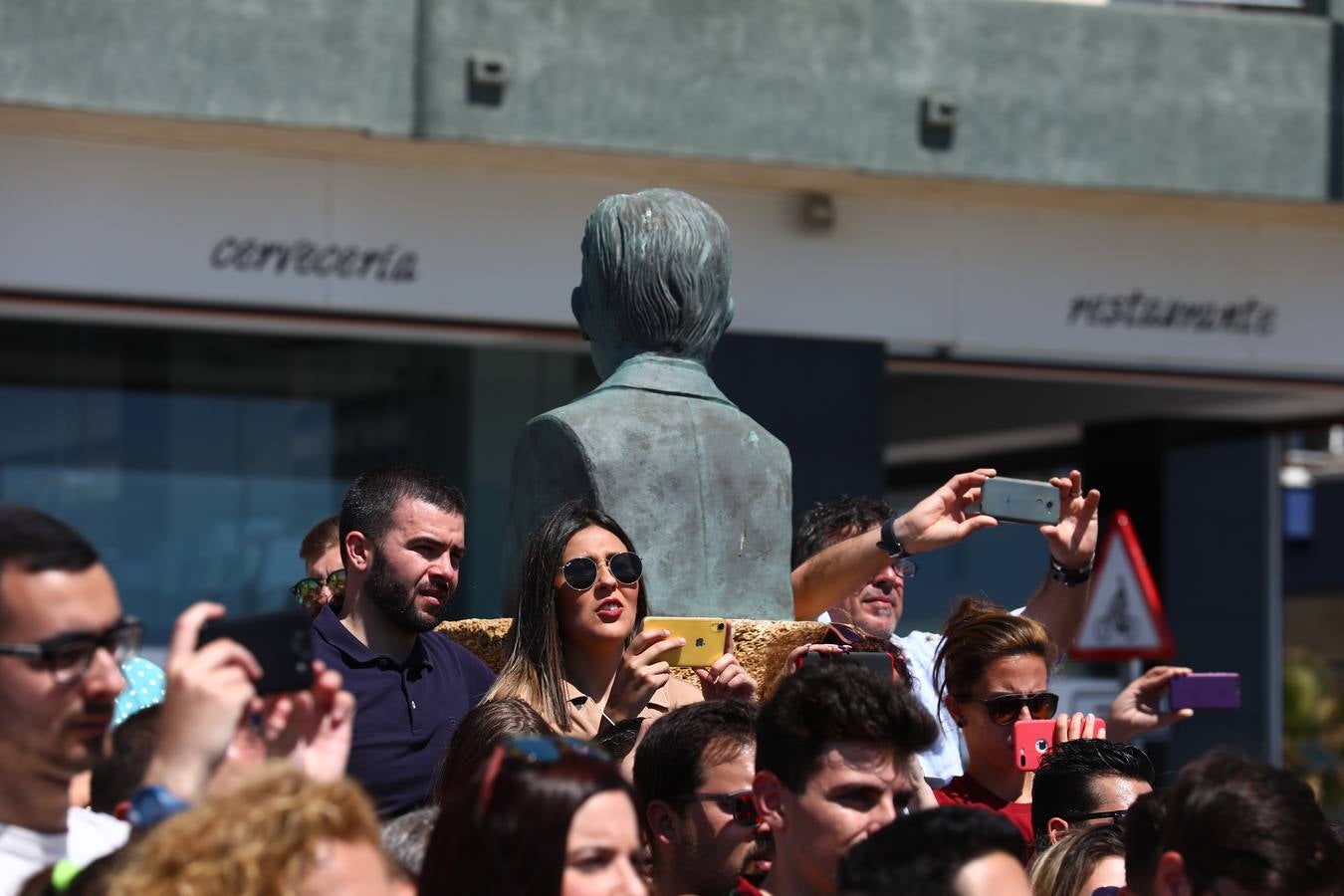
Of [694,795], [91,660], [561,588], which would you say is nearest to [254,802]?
[91,660]

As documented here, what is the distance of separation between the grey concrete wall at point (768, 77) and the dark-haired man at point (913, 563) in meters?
5.03

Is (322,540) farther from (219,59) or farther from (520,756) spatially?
(219,59)

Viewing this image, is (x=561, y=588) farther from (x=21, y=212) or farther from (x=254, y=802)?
(x=21, y=212)

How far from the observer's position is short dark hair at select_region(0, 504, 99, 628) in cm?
328

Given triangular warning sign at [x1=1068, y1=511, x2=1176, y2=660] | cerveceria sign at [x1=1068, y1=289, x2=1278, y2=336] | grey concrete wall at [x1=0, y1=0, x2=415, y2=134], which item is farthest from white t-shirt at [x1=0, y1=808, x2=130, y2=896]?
cerveceria sign at [x1=1068, y1=289, x2=1278, y2=336]

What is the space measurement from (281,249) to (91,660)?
8247 mm

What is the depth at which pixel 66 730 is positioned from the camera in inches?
129

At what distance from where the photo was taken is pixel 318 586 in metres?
6.00

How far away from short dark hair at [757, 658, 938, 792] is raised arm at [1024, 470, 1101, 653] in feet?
5.72

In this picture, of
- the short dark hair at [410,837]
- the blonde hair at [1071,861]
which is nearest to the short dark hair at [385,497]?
the short dark hair at [410,837]

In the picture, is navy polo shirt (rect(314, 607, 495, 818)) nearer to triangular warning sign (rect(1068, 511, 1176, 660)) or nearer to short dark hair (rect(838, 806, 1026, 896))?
short dark hair (rect(838, 806, 1026, 896))

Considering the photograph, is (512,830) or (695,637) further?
(695,637)

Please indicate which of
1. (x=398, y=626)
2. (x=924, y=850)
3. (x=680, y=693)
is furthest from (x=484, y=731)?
(x=924, y=850)

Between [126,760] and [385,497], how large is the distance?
1686 mm
